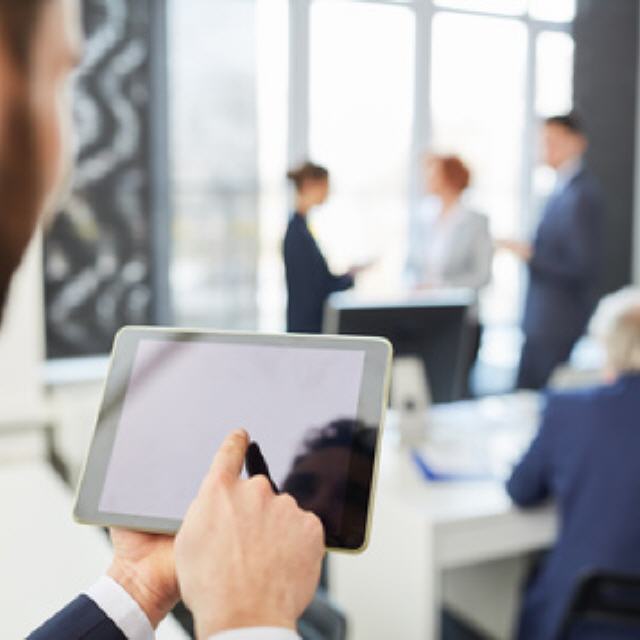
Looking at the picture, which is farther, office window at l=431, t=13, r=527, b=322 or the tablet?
office window at l=431, t=13, r=527, b=322

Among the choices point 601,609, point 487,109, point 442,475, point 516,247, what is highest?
point 487,109

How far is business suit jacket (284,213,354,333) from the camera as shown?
41cm

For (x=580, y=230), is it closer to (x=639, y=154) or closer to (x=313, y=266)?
(x=313, y=266)

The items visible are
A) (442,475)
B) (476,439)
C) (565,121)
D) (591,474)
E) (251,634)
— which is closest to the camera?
(251,634)

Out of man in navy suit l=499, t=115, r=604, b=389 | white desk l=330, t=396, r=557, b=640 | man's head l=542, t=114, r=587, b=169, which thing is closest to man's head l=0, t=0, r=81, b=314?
man in navy suit l=499, t=115, r=604, b=389

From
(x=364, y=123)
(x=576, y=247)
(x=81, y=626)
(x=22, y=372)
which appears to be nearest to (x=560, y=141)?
(x=576, y=247)

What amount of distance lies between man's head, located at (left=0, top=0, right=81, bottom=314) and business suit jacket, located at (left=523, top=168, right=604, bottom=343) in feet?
1.38

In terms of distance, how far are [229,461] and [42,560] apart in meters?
0.15

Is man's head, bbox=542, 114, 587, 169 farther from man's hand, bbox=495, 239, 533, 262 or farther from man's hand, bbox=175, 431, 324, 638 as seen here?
man's hand, bbox=175, 431, 324, 638

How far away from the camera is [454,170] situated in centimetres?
67

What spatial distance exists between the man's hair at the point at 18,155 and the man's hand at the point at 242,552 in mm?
147

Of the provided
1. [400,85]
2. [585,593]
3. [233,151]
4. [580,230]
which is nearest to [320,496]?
[233,151]

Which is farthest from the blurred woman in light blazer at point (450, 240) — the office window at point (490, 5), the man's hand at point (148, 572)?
the man's hand at point (148, 572)

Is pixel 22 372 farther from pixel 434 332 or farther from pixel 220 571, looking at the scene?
pixel 220 571
